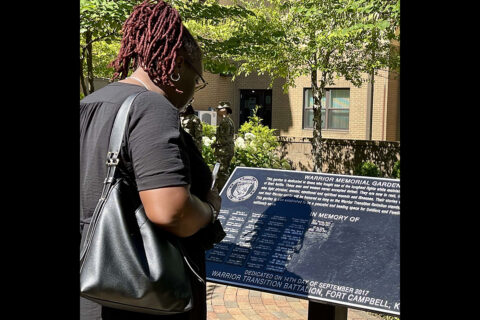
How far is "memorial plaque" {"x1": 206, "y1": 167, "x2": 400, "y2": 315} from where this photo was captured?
269 centimetres

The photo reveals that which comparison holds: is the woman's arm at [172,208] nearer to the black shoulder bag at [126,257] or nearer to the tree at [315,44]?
the black shoulder bag at [126,257]

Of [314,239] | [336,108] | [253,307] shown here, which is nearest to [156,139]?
[314,239]

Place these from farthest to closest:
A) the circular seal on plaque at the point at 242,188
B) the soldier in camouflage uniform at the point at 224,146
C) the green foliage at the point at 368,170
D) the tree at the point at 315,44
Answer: the green foliage at the point at 368,170, the tree at the point at 315,44, the soldier in camouflage uniform at the point at 224,146, the circular seal on plaque at the point at 242,188

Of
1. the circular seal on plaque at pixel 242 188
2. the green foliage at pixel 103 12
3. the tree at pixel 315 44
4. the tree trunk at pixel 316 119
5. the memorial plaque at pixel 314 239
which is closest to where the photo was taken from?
the memorial plaque at pixel 314 239

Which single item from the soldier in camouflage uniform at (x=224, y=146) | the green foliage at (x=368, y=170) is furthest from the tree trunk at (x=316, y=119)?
the soldier in camouflage uniform at (x=224, y=146)

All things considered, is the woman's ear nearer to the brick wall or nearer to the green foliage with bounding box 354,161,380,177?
the green foliage with bounding box 354,161,380,177

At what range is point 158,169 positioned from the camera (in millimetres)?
1665

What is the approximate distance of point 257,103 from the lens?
25.3 m

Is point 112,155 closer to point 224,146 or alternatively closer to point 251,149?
point 224,146

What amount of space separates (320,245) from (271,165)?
36.1 ft

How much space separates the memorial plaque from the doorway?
69.9 feet

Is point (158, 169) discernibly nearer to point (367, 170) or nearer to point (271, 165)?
point (271, 165)

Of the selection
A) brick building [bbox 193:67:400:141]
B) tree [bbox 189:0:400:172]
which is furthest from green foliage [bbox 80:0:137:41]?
brick building [bbox 193:67:400:141]

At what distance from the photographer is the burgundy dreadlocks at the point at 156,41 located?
195 centimetres
